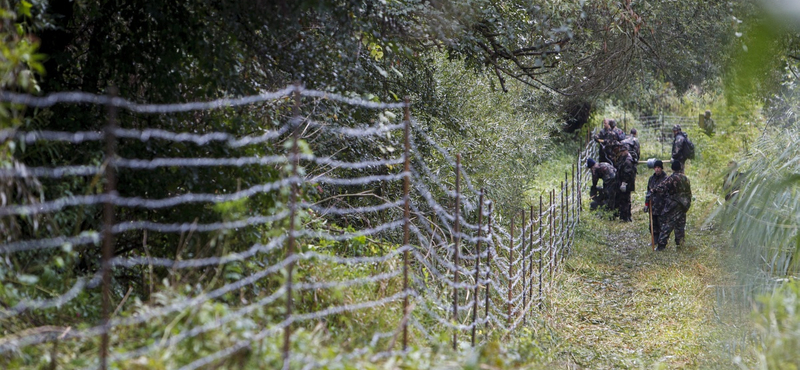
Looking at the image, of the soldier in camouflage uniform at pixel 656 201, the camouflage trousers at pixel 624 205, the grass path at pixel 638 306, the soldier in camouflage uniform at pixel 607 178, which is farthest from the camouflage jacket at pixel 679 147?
the soldier in camouflage uniform at pixel 656 201

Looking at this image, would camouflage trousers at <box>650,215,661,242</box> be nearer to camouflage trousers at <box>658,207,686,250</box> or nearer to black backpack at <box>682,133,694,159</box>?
camouflage trousers at <box>658,207,686,250</box>

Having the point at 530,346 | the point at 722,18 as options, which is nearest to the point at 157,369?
the point at 530,346

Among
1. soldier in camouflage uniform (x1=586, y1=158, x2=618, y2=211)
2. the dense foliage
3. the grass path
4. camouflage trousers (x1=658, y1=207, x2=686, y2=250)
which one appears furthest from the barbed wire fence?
soldier in camouflage uniform (x1=586, y1=158, x2=618, y2=211)

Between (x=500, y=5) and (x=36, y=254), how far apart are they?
18.7ft

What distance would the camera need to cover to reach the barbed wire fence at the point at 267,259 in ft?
10.4

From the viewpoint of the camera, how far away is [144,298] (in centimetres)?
464

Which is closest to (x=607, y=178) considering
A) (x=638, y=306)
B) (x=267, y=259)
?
(x=638, y=306)

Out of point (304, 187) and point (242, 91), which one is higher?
point (242, 91)

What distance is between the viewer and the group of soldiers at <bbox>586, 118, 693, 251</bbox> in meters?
12.2

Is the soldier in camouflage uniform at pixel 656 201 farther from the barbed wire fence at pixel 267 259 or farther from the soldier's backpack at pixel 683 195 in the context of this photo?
the barbed wire fence at pixel 267 259

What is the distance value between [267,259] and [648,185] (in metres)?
9.50

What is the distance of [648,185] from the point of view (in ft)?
43.2

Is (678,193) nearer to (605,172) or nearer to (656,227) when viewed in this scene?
(656,227)

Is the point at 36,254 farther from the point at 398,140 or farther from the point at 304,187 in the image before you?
the point at 398,140
